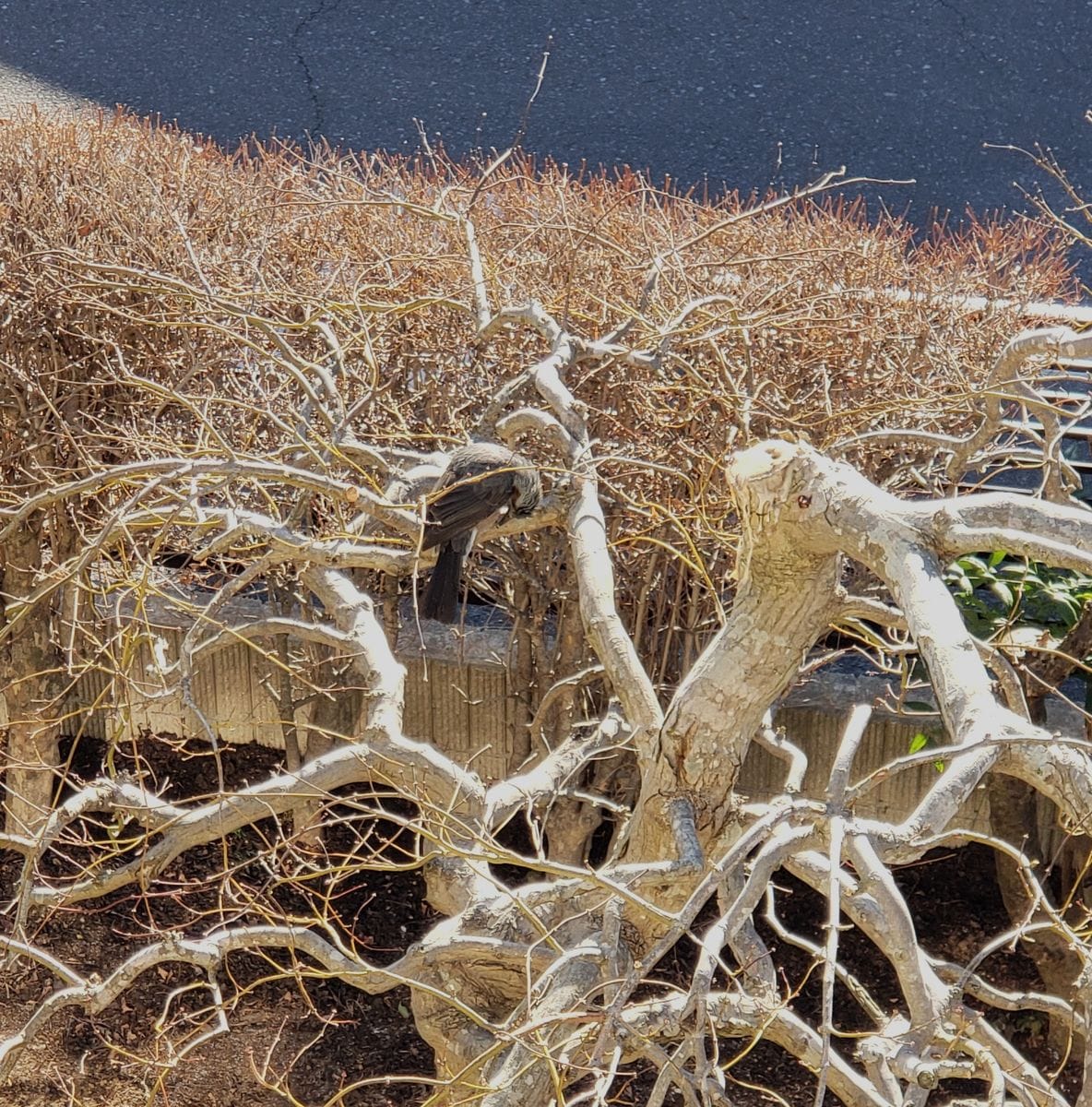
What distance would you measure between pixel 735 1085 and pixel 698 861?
2.65 metres

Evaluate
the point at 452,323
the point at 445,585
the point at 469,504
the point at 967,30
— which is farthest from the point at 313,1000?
the point at 967,30

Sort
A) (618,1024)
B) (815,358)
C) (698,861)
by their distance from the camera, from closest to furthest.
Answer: (618,1024), (698,861), (815,358)

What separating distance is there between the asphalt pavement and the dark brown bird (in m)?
8.16

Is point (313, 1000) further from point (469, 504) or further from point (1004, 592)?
point (1004, 592)

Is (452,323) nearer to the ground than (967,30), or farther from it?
nearer to the ground

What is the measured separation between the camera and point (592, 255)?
539 cm

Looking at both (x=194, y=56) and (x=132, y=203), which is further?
(x=194, y=56)

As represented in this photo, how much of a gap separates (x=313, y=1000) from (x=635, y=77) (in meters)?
9.50

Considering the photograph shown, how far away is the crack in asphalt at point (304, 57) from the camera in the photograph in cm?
1256

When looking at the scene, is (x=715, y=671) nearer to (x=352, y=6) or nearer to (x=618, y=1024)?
(x=618, y=1024)

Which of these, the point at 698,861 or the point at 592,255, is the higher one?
the point at 592,255

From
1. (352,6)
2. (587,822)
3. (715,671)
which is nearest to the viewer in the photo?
(715,671)

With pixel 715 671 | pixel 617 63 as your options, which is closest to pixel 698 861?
pixel 715 671

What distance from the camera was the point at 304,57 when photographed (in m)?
13.2
